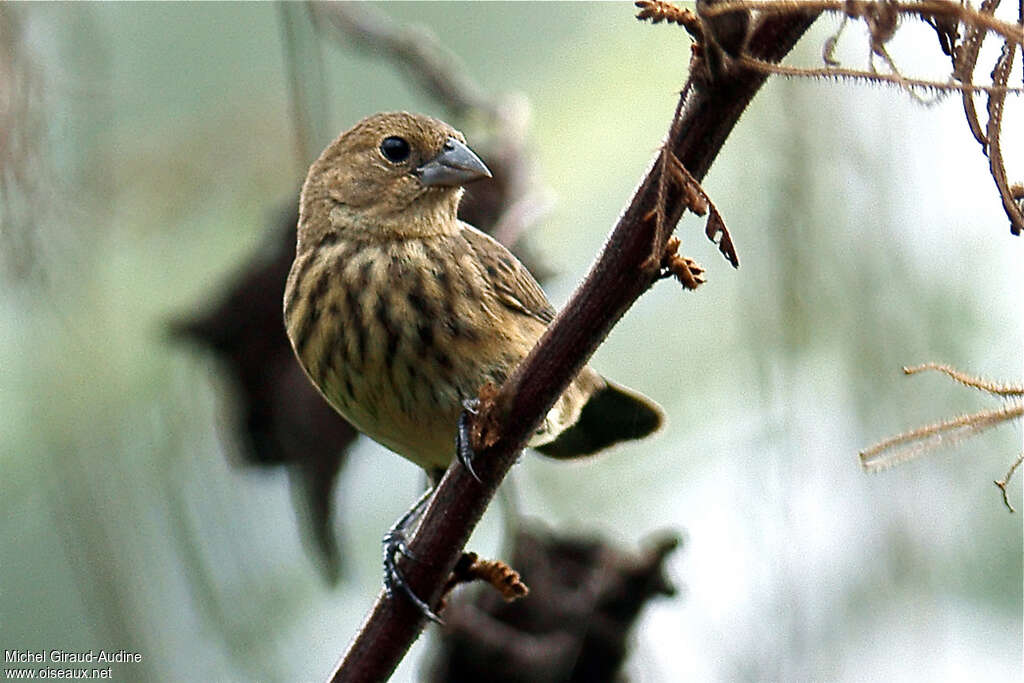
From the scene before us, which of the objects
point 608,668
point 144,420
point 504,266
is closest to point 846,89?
point 504,266

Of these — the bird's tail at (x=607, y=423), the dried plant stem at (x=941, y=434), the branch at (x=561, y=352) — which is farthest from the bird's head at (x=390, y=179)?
the dried plant stem at (x=941, y=434)

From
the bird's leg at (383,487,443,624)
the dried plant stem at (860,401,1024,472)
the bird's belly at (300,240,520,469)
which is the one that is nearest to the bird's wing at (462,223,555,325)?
the bird's belly at (300,240,520,469)

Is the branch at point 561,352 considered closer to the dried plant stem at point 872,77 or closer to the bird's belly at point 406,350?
the dried plant stem at point 872,77

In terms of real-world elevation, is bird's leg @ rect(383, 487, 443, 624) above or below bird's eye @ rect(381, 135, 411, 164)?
below

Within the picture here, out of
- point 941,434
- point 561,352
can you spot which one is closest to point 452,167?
point 561,352

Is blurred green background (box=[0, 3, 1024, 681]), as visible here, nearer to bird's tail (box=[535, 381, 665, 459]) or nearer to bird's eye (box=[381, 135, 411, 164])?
bird's tail (box=[535, 381, 665, 459])

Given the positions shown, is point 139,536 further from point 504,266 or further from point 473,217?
point 473,217
